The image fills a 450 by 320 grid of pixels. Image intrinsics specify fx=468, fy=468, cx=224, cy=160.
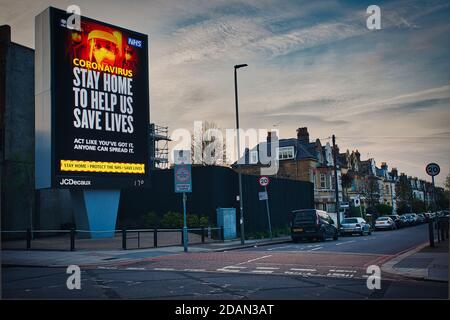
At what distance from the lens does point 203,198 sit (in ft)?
113

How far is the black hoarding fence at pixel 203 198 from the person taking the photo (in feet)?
113

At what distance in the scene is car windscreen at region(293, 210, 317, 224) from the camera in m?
27.9

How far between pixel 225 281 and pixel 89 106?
1661 cm

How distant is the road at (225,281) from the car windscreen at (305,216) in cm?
1048

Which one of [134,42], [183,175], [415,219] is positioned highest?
[134,42]

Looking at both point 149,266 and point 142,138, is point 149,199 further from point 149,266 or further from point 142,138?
point 149,266

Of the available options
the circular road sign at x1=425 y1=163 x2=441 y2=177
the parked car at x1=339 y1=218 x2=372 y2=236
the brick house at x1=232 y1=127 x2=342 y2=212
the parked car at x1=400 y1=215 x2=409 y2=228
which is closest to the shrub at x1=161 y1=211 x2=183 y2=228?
the parked car at x1=339 y1=218 x2=372 y2=236

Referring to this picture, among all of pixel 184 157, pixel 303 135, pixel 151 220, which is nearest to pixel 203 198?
pixel 151 220

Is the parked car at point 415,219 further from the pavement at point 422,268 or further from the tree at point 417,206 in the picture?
the pavement at point 422,268

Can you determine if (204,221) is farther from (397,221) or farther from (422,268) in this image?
(397,221)

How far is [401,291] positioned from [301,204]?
37.2 meters

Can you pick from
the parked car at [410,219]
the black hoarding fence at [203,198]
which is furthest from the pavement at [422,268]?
the parked car at [410,219]

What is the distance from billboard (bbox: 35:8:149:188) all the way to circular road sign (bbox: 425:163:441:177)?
615 inches

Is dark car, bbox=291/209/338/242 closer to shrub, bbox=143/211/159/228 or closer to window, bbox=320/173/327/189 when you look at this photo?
shrub, bbox=143/211/159/228
